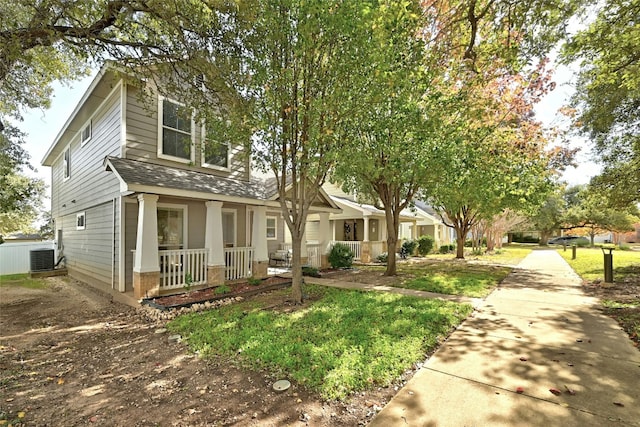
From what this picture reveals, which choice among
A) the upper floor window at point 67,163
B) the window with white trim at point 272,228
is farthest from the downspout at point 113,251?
the upper floor window at point 67,163

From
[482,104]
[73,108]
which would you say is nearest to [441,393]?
[482,104]

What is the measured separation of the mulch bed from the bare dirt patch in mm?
1021

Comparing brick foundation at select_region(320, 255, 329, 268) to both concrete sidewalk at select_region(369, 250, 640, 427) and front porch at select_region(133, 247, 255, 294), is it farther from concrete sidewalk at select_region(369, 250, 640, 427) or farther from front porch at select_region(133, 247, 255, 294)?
concrete sidewalk at select_region(369, 250, 640, 427)

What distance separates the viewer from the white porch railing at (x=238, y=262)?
30.1ft

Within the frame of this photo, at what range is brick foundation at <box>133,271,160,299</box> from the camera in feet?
23.1

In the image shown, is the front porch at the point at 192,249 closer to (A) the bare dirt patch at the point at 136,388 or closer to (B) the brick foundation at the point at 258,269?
(B) the brick foundation at the point at 258,269

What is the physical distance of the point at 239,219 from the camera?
10.6 meters

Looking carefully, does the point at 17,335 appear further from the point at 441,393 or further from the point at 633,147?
the point at 633,147

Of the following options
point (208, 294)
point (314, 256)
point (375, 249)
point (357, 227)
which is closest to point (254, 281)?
point (208, 294)

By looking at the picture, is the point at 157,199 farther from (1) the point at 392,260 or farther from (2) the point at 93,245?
(1) the point at 392,260

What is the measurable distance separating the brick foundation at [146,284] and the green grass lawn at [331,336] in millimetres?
1649

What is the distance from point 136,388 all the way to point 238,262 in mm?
5904

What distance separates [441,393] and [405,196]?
32.5 ft

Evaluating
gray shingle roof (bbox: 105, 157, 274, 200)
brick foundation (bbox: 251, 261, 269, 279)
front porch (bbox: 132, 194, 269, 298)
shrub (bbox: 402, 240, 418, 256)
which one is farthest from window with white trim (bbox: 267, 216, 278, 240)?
shrub (bbox: 402, 240, 418, 256)
